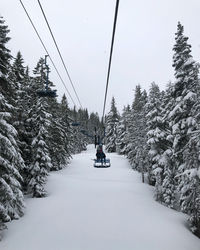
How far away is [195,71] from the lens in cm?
1303

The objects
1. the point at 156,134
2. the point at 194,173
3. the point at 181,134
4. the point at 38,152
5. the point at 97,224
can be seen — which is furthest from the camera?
the point at 156,134

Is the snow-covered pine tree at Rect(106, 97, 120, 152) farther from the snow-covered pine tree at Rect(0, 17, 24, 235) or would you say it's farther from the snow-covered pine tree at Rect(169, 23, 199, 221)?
the snow-covered pine tree at Rect(0, 17, 24, 235)

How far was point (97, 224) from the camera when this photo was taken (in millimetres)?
12547

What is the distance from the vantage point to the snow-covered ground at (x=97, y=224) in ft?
33.1

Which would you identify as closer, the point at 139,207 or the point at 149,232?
the point at 149,232

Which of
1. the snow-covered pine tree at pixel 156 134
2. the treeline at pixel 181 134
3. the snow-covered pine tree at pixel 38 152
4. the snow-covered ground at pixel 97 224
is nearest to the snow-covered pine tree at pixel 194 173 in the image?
the treeline at pixel 181 134

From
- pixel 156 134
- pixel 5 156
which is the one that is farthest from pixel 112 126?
pixel 5 156

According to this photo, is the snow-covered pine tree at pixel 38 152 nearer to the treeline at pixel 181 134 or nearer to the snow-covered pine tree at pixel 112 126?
the treeline at pixel 181 134

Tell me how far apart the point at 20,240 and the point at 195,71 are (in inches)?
549

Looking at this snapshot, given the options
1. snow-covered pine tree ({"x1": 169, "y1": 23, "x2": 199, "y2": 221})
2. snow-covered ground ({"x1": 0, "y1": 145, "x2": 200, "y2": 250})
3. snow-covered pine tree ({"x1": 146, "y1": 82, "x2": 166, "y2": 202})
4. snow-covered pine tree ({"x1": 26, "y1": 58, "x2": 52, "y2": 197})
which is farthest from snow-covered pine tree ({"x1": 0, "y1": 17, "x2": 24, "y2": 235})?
snow-covered pine tree ({"x1": 146, "y1": 82, "x2": 166, "y2": 202})

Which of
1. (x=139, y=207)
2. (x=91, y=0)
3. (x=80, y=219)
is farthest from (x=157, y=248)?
(x=91, y=0)

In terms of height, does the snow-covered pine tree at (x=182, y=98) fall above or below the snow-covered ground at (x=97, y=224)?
above

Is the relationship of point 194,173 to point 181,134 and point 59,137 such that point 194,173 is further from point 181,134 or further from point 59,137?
point 59,137

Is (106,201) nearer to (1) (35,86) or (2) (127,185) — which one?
(2) (127,185)
